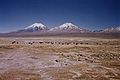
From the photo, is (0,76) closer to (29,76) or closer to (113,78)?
(29,76)

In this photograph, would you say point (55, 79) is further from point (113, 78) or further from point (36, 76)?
point (113, 78)

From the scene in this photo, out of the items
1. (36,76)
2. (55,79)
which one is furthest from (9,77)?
(55,79)

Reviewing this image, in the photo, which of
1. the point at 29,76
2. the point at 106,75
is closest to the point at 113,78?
the point at 106,75

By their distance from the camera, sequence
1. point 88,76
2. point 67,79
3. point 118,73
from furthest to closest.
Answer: point 118,73 → point 88,76 → point 67,79

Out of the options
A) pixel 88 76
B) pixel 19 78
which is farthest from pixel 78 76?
pixel 19 78

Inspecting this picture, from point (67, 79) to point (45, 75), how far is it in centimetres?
200

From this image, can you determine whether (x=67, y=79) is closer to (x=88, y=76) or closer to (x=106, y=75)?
(x=88, y=76)

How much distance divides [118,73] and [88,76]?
265cm

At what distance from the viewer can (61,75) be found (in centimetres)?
1442

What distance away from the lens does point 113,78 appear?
13609 millimetres

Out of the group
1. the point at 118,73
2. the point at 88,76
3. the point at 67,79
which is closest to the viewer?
the point at 67,79

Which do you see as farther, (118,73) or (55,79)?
(118,73)

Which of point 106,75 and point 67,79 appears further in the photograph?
point 106,75

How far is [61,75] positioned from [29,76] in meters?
2.29
